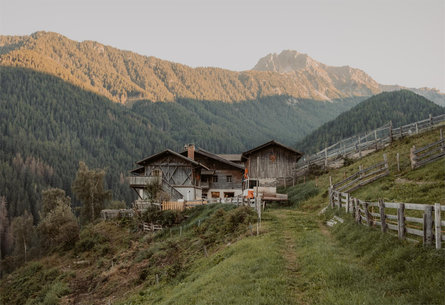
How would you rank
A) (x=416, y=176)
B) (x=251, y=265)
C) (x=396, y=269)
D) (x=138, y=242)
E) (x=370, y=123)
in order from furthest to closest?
(x=370, y=123), (x=138, y=242), (x=416, y=176), (x=251, y=265), (x=396, y=269)

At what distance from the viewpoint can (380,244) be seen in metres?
12.7

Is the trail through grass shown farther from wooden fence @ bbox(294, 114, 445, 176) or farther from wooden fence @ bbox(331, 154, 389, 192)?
wooden fence @ bbox(294, 114, 445, 176)

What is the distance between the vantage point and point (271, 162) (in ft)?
173

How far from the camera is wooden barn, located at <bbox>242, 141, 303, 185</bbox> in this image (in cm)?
5231

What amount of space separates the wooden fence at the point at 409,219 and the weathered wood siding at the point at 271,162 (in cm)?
2989

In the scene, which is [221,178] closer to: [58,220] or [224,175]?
[224,175]

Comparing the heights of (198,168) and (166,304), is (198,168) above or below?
above

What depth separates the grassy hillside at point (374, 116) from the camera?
15000 centimetres

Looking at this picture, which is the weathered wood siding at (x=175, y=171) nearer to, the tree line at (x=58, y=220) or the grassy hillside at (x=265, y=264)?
the grassy hillside at (x=265, y=264)

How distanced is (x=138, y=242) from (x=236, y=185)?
81.3 ft

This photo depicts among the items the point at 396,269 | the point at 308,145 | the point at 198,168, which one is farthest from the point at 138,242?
the point at 308,145

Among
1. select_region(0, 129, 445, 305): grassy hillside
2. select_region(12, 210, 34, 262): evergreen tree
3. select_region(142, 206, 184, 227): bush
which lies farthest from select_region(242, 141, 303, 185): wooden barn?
select_region(12, 210, 34, 262): evergreen tree

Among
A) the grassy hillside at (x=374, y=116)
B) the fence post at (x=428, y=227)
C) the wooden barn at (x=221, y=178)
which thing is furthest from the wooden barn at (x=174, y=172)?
the grassy hillside at (x=374, y=116)

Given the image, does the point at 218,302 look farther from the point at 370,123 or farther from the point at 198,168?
the point at 370,123
